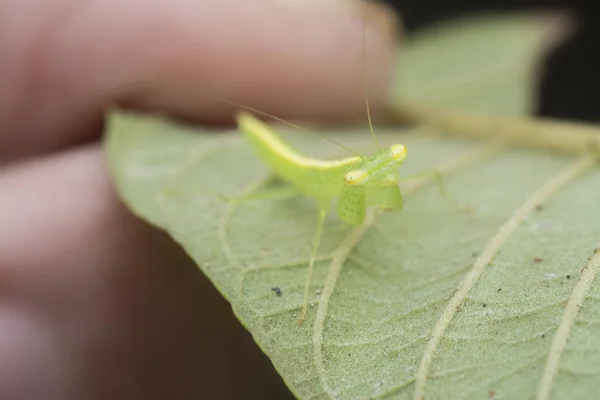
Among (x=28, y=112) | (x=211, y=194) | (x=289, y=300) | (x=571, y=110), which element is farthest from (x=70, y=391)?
(x=571, y=110)

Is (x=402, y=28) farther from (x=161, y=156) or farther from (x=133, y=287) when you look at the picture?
(x=133, y=287)

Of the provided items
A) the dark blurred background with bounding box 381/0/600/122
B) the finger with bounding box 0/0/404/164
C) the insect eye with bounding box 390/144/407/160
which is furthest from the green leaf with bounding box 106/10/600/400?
the dark blurred background with bounding box 381/0/600/122

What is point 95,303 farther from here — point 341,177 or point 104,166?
point 341,177

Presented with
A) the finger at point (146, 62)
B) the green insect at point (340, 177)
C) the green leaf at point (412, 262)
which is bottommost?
the green leaf at point (412, 262)

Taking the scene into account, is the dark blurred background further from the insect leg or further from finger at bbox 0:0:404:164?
the insect leg

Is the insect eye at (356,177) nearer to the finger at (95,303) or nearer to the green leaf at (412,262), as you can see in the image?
the green leaf at (412,262)

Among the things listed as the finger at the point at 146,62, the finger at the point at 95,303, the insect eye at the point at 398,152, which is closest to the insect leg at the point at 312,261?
the insect eye at the point at 398,152

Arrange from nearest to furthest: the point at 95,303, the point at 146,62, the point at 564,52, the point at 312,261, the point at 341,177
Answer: the point at 312,261
the point at 341,177
the point at 95,303
the point at 146,62
the point at 564,52

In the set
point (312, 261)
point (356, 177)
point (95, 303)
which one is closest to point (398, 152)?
point (356, 177)
